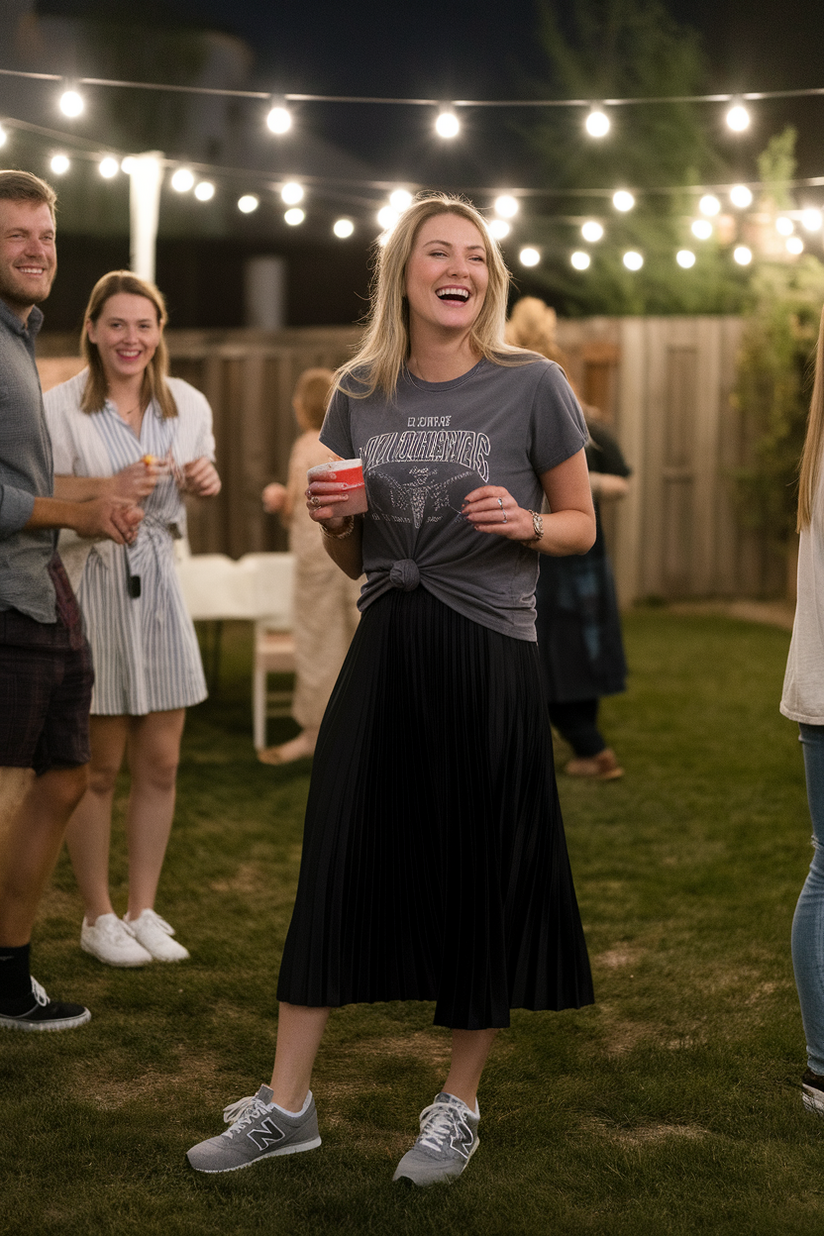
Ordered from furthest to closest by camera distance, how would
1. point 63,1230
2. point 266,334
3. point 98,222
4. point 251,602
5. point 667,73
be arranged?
point 667,73 → point 98,222 → point 266,334 → point 251,602 → point 63,1230

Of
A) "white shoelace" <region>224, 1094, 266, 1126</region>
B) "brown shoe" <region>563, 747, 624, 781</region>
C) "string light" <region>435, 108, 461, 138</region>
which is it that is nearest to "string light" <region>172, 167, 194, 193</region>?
"string light" <region>435, 108, 461, 138</region>

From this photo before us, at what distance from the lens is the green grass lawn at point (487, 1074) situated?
2314mm

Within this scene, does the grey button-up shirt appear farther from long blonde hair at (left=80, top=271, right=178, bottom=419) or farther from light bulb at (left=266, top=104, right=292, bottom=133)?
light bulb at (left=266, top=104, right=292, bottom=133)

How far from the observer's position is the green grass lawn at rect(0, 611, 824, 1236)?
2.31 m

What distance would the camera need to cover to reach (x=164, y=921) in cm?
382

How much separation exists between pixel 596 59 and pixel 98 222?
240 inches

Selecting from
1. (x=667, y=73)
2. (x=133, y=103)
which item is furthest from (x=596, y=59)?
(x=133, y=103)

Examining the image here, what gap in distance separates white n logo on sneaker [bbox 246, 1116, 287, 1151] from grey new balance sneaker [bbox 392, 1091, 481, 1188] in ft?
0.78

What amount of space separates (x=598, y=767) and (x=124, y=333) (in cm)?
312

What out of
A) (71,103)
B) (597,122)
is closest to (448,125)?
(597,122)

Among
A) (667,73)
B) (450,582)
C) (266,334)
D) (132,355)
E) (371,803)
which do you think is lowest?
(371,803)

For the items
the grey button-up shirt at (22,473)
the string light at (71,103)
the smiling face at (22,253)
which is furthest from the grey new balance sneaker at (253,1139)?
the string light at (71,103)

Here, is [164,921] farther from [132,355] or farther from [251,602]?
[251,602]

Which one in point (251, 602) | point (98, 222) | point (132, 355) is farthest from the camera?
point (98, 222)
